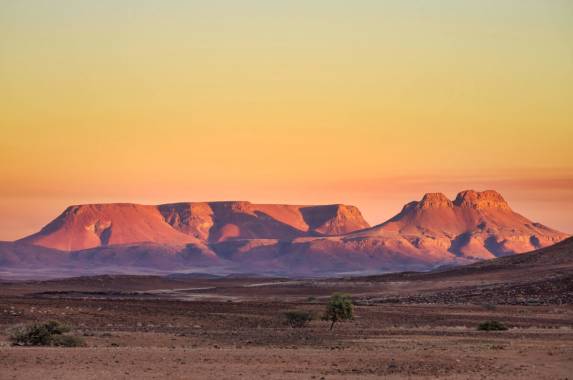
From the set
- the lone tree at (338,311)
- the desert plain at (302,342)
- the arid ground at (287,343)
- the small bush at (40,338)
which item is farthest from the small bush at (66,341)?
the lone tree at (338,311)

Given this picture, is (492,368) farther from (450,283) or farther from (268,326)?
(450,283)

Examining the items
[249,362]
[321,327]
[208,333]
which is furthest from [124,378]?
[321,327]

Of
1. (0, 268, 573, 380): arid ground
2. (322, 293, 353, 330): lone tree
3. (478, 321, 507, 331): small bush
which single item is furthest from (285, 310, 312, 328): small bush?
(478, 321, 507, 331): small bush

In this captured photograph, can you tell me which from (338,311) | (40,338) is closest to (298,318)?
(338,311)

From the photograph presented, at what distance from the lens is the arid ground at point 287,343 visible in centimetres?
2969

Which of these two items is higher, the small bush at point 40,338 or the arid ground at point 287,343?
the small bush at point 40,338

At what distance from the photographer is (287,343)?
3981 centimetres

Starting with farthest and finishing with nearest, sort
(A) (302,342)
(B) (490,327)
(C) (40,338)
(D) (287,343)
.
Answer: (B) (490,327) → (A) (302,342) → (D) (287,343) → (C) (40,338)

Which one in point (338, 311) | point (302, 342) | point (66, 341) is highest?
point (338, 311)

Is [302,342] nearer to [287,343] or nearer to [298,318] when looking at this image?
[287,343]

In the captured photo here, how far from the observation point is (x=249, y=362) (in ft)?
105

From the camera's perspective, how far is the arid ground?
1169 inches

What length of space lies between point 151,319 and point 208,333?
873 cm

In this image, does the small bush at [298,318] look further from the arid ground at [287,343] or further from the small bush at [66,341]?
the small bush at [66,341]
